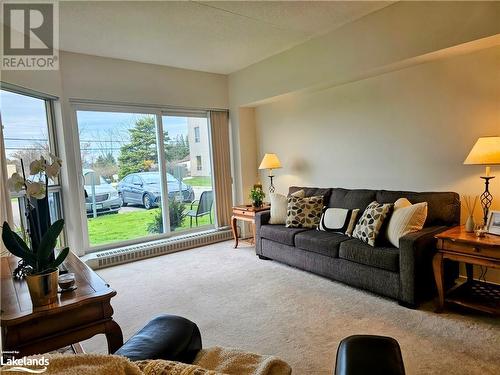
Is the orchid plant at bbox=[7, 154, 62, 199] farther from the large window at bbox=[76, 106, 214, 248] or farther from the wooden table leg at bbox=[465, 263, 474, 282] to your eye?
the wooden table leg at bbox=[465, 263, 474, 282]

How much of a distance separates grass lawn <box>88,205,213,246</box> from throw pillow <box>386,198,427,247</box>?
3404 mm

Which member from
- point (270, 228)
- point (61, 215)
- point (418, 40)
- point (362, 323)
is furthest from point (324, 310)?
point (61, 215)

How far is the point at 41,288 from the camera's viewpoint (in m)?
1.47

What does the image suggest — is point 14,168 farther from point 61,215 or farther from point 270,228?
point 270,228

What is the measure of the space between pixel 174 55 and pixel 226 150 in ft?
5.84

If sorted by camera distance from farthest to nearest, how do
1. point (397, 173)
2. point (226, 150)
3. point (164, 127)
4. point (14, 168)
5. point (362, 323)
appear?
point (226, 150) < point (164, 127) < point (397, 173) < point (14, 168) < point (362, 323)

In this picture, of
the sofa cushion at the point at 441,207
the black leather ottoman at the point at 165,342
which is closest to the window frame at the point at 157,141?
the sofa cushion at the point at 441,207

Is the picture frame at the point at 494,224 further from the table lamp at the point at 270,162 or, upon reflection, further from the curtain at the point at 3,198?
the curtain at the point at 3,198

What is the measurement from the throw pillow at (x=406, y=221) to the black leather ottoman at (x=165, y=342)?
2187 mm

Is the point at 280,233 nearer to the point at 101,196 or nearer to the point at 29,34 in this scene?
the point at 101,196

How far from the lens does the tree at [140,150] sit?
4.45 metres

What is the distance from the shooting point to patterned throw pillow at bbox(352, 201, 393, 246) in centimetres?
294

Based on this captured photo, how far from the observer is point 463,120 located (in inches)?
118

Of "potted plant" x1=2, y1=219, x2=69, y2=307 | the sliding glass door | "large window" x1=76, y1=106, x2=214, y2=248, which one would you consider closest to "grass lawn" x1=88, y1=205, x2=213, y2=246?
"large window" x1=76, y1=106, x2=214, y2=248
